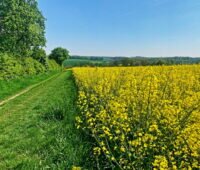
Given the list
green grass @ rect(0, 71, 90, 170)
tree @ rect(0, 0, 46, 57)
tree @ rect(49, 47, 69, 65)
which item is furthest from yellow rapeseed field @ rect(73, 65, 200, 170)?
tree @ rect(49, 47, 69, 65)

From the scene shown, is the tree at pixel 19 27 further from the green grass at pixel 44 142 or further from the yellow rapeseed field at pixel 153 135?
the yellow rapeseed field at pixel 153 135

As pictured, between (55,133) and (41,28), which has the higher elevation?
(41,28)

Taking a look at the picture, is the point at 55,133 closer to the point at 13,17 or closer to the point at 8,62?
the point at 8,62

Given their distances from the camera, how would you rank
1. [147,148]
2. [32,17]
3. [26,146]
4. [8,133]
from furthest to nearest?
1. [32,17]
2. [8,133]
3. [26,146]
4. [147,148]

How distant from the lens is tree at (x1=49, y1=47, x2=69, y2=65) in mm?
102500

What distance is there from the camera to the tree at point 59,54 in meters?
102

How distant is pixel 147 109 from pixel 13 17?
91.1 ft

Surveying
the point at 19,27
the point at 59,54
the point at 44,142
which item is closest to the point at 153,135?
the point at 44,142

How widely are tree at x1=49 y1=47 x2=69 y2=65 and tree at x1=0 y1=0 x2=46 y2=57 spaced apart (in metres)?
66.2

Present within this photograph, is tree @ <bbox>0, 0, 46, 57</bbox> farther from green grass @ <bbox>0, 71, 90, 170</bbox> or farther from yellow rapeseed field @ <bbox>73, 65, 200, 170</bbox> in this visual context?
yellow rapeseed field @ <bbox>73, 65, 200, 170</bbox>

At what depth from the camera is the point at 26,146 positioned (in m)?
7.15

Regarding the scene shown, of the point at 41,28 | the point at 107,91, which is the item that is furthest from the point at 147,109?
the point at 41,28

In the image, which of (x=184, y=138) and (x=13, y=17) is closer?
(x=184, y=138)

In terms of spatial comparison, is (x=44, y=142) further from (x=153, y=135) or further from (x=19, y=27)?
(x=19, y=27)
